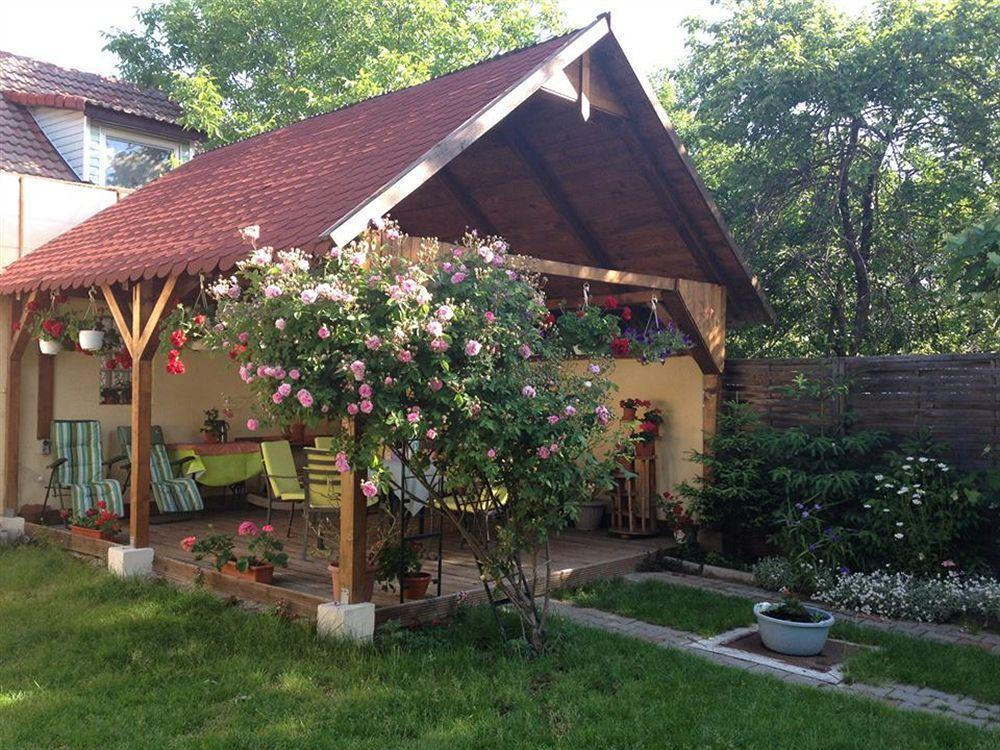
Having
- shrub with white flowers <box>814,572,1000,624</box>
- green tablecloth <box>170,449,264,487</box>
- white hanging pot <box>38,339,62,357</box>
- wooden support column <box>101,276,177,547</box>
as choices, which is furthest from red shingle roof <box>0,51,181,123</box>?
shrub with white flowers <box>814,572,1000,624</box>

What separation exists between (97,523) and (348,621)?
132 inches

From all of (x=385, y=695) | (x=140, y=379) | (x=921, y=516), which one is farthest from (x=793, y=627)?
(x=140, y=379)

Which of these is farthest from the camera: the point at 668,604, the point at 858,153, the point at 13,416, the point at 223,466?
the point at 858,153

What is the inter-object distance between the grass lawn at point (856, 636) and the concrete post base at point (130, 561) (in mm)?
3201

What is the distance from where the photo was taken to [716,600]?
6.44 metres

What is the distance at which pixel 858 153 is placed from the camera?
33.6 feet

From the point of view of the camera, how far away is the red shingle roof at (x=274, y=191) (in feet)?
18.0

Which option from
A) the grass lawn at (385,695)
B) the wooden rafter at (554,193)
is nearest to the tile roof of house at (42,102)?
the wooden rafter at (554,193)

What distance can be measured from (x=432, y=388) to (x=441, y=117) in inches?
103

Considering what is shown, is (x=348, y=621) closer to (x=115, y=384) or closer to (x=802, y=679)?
(x=802, y=679)

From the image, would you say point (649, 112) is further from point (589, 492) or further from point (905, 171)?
point (905, 171)

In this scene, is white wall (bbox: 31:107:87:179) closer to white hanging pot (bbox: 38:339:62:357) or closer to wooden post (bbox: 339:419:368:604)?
white hanging pot (bbox: 38:339:62:357)

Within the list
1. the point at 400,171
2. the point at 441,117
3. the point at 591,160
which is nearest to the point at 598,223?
the point at 591,160

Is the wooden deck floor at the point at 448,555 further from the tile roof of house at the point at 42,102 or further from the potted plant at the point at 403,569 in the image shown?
the tile roof of house at the point at 42,102
